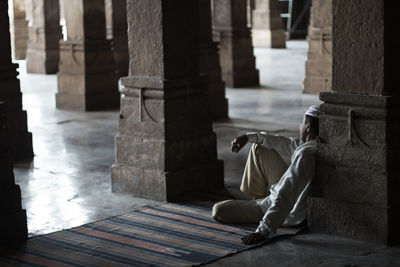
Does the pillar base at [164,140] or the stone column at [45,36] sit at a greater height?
the stone column at [45,36]

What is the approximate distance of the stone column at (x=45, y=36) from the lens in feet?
60.4

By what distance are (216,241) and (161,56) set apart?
1921 millimetres

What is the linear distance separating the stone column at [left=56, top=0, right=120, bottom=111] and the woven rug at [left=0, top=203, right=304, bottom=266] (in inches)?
266

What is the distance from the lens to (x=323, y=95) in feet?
18.1

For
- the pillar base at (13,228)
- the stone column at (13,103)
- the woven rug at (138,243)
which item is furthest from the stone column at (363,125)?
the stone column at (13,103)

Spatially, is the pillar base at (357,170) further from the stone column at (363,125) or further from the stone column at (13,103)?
the stone column at (13,103)

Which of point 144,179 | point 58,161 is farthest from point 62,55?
point 144,179

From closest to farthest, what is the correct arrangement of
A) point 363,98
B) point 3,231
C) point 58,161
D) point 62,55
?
point 363,98
point 3,231
point 58,161
point 62,55

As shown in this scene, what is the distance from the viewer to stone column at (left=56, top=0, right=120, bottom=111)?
500 inches

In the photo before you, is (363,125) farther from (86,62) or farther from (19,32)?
(19,32)

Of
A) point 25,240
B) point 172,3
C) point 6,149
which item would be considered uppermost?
point 172,3

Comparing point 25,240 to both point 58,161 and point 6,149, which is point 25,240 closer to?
point 6,149

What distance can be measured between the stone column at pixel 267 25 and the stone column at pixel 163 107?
18.4 meters

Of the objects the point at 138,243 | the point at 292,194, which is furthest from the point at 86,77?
the point at 292,194
